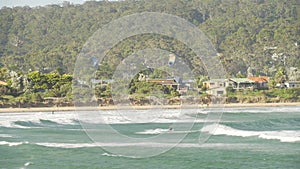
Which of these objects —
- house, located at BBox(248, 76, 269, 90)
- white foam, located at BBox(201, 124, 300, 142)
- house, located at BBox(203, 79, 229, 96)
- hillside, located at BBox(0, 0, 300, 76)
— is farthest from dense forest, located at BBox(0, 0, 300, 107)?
white foam, located at BBox(201, 124, 300, 142)

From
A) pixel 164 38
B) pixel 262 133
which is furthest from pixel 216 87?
pixel 262 133

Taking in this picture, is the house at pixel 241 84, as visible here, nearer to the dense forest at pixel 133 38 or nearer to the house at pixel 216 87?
the house at pixel 216 87

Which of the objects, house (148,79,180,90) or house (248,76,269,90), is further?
house (248,76,269,90)

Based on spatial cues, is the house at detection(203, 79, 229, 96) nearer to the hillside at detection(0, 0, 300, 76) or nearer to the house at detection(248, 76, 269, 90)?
the house at detection(248, 76, 269, 90)

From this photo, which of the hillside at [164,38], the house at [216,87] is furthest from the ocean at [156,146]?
the hillside at [164,38]

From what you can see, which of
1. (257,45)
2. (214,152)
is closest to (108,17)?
(257,45)

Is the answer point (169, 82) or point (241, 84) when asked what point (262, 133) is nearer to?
point (169, 82)
